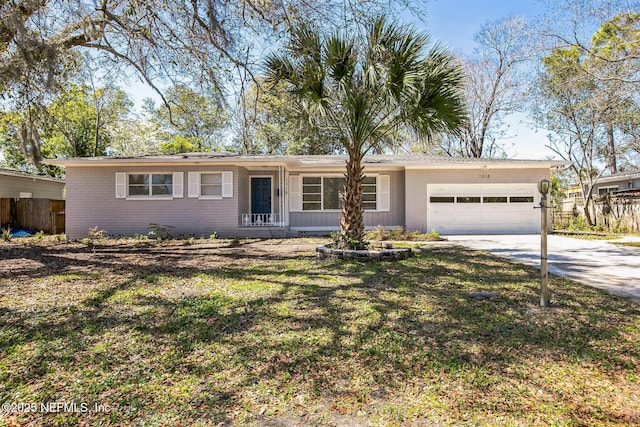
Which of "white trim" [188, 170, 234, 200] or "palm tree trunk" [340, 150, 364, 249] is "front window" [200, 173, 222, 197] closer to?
"white trim" [188, 170, 234, 200]

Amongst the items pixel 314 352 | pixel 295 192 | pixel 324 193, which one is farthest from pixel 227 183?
pixel 314 352

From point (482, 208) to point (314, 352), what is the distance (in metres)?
13.3

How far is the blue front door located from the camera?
1430 centimetres

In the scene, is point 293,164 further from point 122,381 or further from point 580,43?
point 122,381

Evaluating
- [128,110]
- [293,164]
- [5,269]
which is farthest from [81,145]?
[5,269]

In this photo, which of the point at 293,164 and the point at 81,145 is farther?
the point at 81,145

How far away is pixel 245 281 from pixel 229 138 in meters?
23.5

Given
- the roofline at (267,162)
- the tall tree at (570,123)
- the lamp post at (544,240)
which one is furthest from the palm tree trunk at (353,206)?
the tall tree at (570,123)

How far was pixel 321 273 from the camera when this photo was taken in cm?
609

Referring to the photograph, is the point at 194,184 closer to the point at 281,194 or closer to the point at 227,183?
the point at 227,183

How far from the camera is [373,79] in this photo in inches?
260

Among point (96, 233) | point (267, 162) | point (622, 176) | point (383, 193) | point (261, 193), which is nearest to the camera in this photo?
point (96, 233)

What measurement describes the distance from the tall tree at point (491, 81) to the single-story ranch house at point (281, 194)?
682 cm

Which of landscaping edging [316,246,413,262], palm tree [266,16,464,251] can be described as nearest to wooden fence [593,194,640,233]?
palm tree [266,16,464,251]
